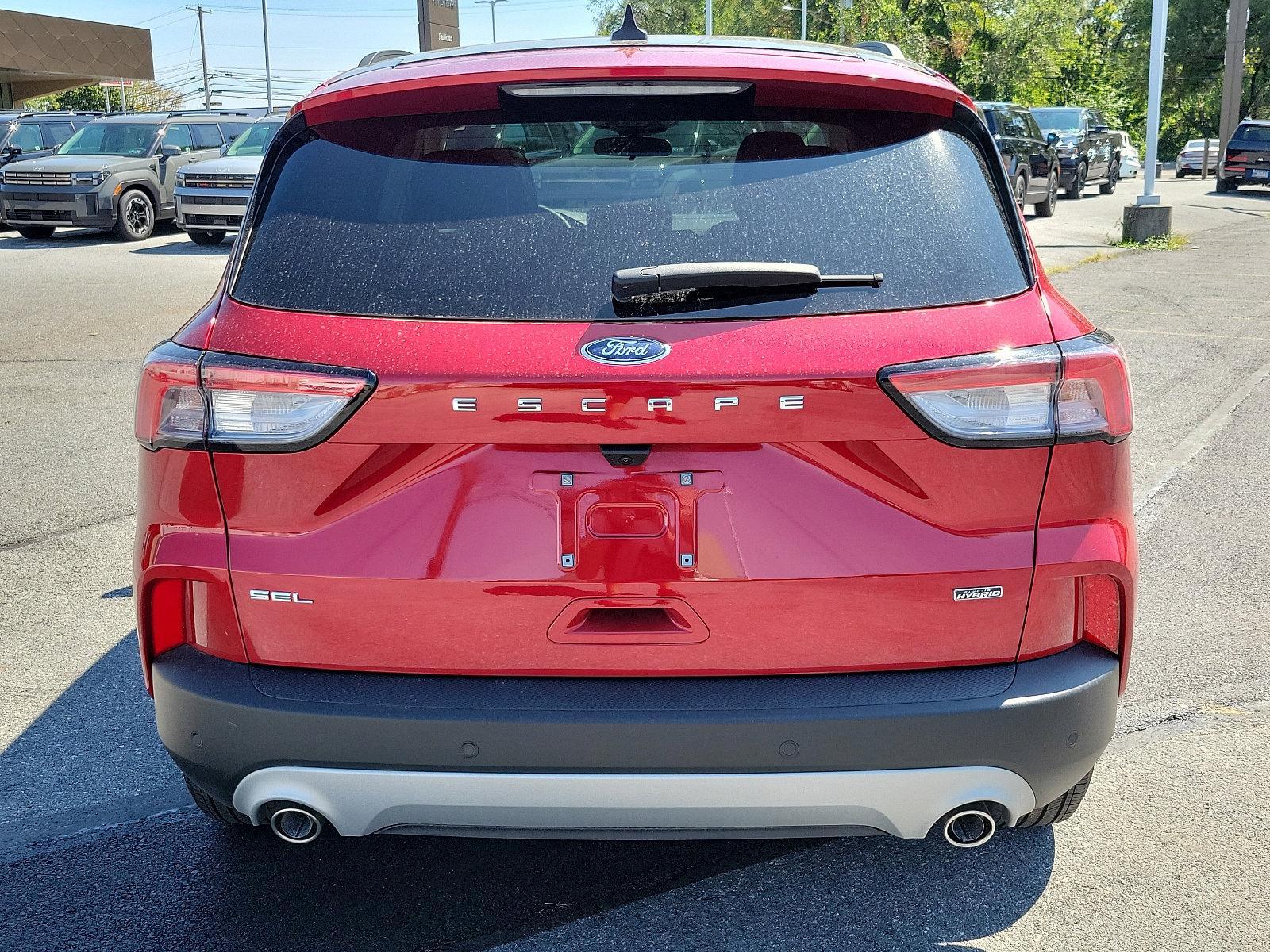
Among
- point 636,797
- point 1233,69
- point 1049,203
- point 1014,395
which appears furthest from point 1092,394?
point 1233,69

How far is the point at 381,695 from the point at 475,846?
3.22 ft

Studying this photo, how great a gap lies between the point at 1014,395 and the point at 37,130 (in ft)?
86.9

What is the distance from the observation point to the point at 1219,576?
5.23m

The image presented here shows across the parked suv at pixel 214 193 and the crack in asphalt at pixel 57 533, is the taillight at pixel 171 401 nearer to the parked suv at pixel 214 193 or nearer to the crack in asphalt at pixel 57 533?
the crack in asphalt at pixel 57 533

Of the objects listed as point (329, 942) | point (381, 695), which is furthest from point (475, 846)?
point (381, 695)

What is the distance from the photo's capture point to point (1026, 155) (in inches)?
882

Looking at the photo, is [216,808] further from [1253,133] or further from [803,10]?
[803,10]

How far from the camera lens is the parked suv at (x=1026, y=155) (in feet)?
71.8

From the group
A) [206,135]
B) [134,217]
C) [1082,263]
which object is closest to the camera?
[1082,263]

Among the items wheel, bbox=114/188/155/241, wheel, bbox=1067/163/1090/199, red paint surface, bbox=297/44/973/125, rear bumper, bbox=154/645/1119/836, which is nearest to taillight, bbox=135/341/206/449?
rear bumper, bbox=154/645/1119/836

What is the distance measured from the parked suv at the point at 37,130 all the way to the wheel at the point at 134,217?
4571mm

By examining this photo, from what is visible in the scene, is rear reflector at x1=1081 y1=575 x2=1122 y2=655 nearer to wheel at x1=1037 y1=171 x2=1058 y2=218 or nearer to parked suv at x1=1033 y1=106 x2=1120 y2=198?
wheel at x1=1037 y1=171 x2=1058 y2=218

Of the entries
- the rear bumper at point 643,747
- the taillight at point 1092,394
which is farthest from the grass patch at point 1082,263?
the rear bumper at point 643,747

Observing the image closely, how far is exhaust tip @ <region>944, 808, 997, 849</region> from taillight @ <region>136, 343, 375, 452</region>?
141cm
